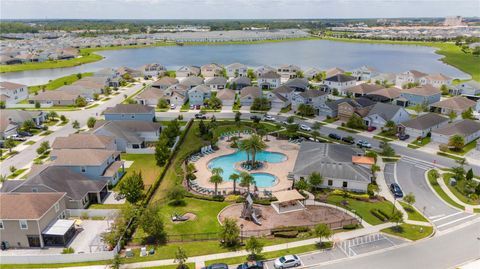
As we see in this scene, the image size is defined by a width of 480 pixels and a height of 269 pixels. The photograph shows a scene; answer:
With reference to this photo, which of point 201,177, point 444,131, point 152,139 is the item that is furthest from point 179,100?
point 444,131

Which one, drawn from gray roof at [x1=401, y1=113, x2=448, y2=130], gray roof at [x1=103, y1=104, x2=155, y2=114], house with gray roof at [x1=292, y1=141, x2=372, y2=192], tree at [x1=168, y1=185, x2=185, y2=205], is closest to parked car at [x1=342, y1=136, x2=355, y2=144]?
house with gray roof at [x1=292, y1=141, x2=372, y2=192]

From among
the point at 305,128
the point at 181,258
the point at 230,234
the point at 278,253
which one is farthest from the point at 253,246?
the point at 305,128

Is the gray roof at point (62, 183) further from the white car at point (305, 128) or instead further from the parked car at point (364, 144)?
the parked car at point (364, 144)

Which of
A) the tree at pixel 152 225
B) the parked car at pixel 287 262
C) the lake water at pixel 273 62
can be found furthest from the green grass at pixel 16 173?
the lake water at pixel 273 62

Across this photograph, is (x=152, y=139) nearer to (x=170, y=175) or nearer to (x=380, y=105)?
(x=170, y=175)

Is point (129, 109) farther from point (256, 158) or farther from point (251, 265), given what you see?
point (251, 265)
